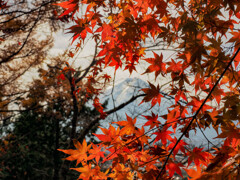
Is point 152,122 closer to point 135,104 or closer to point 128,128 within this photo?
point 128,128

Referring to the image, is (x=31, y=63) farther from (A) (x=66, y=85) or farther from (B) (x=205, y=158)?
(B) (x=205, y=158)

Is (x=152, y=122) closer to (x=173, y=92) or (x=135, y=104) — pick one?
(x=173, y=92)

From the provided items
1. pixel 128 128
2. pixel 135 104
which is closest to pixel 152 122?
pixel 128 128

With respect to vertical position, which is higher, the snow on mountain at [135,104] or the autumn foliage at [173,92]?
the snow on mountain at [135,104]

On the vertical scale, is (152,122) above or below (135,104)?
below

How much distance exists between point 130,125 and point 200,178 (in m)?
0.64

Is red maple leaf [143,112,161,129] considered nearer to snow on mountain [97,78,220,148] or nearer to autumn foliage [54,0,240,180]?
autumn foliage [54,0,240,180]

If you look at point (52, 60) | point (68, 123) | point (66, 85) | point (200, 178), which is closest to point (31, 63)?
point (52, 60)

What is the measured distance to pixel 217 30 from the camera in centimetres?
137

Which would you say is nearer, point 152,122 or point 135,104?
point 152,122

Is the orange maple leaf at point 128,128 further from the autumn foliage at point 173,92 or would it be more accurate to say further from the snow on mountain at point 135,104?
the snow on mountain at point 135,104

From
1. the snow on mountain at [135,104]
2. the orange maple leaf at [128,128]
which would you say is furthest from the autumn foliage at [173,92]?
the snow on mountain at [135,104]

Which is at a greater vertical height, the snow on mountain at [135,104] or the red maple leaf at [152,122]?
the snow on mountain at [135,104]

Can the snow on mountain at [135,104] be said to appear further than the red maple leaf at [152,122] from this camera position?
Yes
